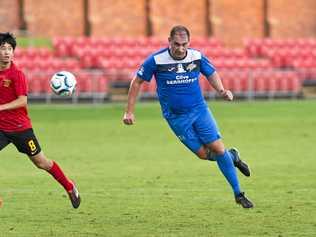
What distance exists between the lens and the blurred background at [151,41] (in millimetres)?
35562

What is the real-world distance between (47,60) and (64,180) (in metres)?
25.5

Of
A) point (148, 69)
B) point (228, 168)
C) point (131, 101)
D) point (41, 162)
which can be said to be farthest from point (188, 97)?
point (41, 162)

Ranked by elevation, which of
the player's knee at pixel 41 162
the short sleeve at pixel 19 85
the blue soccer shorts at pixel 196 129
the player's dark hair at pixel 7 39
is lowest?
the player's knee at pixel 41 162

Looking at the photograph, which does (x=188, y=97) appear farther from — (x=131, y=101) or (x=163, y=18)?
(x=163, y=18)

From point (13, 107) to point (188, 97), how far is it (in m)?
2.16

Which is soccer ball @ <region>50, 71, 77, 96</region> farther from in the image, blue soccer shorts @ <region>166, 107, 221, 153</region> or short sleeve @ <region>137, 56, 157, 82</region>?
blue soccer shorts @ <region>166, 107, 221, 153</region>

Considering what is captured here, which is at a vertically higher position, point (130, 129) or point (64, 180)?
point (64, 180)

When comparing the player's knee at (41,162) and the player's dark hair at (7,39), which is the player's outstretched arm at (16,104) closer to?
the player's dark hair at (7,39)

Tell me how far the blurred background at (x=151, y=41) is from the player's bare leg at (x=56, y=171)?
20.8 m

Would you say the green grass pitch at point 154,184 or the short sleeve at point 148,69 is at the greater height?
the short sleeve at point 148,69

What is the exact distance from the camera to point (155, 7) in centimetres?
5025

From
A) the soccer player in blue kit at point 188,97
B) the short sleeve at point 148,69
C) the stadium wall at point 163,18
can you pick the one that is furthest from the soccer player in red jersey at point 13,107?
the stadium wall at point 163,18

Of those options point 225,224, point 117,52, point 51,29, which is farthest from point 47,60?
point 225,224

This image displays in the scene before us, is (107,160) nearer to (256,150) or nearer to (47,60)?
(256,150)
